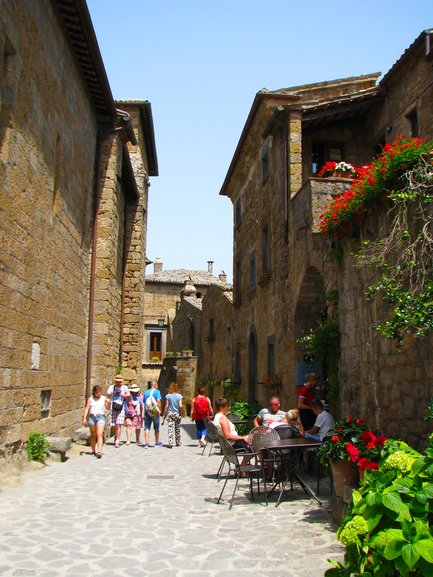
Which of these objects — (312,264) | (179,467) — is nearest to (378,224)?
(312,264)

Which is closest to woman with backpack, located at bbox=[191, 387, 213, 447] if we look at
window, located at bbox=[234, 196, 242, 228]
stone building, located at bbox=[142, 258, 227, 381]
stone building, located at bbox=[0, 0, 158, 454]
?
stone building, located at bbox=[0, 0, 158, 454]

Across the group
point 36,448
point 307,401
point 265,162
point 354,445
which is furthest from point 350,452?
point 265,162

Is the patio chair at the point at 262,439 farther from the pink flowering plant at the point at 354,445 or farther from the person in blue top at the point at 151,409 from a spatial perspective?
the person in blue top at the point at 151,409

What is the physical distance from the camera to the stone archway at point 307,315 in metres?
11.1

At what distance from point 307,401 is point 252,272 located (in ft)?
26.2

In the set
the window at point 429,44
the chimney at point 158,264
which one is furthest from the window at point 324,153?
the chimney at point 158,264

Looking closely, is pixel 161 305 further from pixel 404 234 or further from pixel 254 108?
pixel 404 234

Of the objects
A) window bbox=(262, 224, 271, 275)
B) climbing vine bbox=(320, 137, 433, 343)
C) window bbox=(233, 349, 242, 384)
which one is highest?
window bbox=(262, 224, 271, 275)

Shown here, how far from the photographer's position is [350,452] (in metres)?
4.95

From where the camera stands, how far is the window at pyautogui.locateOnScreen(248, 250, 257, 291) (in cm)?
1608

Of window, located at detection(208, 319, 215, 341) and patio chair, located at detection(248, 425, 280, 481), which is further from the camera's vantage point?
window, located at detection(208, 319, 215, 341)

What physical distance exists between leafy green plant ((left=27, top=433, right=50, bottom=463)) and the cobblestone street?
0.71 ft

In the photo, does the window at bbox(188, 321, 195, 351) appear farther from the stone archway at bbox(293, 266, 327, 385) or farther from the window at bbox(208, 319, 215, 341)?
the stone archway at bbox(293, 266, 327, 385)

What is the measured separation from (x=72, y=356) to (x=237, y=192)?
34.4ft
